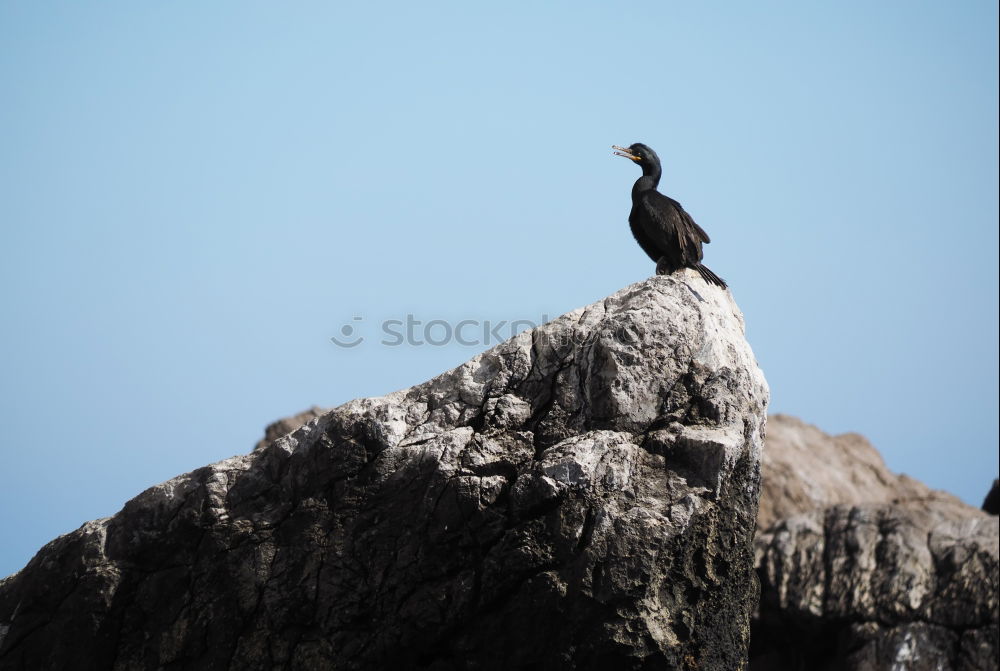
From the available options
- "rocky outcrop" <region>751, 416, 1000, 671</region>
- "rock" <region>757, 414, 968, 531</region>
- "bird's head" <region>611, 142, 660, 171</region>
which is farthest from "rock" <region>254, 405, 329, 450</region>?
"bird's head" <region>611, 142, 660, 171</region>

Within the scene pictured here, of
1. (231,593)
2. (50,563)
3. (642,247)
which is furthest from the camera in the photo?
(642,247)

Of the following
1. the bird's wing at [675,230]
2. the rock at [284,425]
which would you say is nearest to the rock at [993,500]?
the bird's wing at [675,230]

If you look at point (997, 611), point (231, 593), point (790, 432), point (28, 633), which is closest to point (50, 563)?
point (28, 633)

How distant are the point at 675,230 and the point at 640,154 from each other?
1.57 m

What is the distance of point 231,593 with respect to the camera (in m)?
9.18

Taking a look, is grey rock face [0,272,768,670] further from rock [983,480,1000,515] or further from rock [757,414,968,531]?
rock [983,480,1000,515]

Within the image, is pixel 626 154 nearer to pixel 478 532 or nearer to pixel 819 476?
pixel 478 532

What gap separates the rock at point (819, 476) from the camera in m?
19.8

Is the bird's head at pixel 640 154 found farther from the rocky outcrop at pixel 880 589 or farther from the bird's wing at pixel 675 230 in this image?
the rocky outcrop at pixel 880 589

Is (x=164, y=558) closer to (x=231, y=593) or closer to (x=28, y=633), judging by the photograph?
(x=231, y=593)

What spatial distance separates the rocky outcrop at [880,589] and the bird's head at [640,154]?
23.6ft

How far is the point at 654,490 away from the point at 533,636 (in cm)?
143

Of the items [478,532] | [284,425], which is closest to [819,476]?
[284,425]

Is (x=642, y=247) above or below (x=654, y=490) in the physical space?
above
